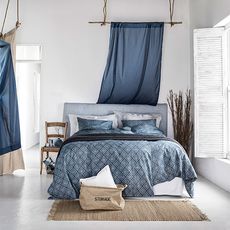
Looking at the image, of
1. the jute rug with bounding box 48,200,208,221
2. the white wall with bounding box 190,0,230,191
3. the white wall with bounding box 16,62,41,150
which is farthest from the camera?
the white wall with bounding box 16,62,41,150

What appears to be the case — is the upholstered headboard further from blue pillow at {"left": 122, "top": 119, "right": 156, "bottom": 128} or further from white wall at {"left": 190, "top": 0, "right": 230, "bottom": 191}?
white wall at {"left": 190, "top": 0, "right": 230, "bottom": 191}

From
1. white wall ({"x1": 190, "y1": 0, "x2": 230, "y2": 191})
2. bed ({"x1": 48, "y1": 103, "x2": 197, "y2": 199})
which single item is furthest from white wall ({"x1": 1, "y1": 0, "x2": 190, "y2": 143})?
bed ({"x1": 48, "y1": 103, "x2": 197, "y2": 199})

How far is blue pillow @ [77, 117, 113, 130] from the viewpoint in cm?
582

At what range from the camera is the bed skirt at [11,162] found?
19.5 ft

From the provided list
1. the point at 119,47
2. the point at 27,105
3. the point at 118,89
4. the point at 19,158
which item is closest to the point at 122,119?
the point at 118,89

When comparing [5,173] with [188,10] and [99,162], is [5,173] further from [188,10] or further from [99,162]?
[188,10]

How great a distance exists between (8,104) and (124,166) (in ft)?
8.02

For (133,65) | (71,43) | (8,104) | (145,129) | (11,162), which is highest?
(71,43)

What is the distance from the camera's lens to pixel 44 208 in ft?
12.5

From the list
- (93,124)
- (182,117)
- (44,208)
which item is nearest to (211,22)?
(182,117)

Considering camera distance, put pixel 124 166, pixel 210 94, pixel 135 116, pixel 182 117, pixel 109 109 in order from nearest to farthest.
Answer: pixel 124 166
pixel 210 94
pixel 135 116
pixel 182 117
pixel 109 109

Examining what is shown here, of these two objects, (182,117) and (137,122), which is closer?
(137,122)

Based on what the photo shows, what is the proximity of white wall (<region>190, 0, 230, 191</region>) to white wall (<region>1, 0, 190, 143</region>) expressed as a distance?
0.56 m

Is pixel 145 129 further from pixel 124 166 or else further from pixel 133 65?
pixel 124 166
